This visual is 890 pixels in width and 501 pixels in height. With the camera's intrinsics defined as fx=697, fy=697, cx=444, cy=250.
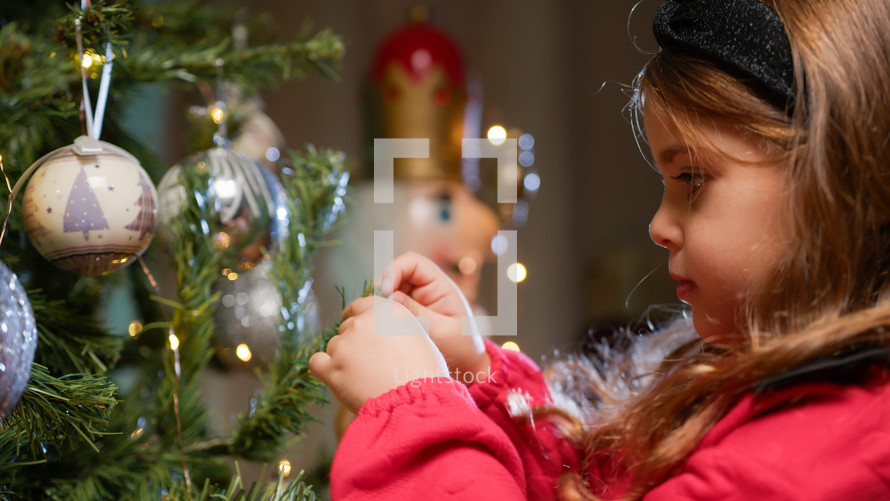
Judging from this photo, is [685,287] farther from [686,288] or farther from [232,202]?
[232,202]

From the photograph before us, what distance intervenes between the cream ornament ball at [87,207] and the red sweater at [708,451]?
0.62ft

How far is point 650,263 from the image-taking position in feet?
4.82

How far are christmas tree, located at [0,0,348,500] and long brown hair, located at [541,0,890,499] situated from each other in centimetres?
27

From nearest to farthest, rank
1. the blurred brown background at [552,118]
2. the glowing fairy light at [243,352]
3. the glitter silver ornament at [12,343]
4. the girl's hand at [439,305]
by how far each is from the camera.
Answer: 1. the glitter silver ornament at [12,343]
2. the girl's hand at [439,305]
3. the glowing fairy light at [243,352]
4. the blurred brown background at [552,118]

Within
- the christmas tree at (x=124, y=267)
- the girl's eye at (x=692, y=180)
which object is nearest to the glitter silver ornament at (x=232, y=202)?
the christmas tree at (x=124, y=267)

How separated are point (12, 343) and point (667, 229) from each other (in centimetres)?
39

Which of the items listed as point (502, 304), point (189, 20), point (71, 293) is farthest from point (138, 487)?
point (502, 304)

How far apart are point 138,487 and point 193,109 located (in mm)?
367

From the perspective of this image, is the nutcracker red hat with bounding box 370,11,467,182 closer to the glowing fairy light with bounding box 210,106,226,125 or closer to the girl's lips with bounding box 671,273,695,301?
the glowing fairy light with bounding box 210,106,226,125

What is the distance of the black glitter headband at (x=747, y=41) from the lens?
0.43 m

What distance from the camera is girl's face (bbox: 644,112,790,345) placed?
1.43 ft

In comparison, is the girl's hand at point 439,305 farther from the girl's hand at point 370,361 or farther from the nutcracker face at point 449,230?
the nutcracker face at point 449,230

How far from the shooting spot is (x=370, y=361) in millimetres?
439

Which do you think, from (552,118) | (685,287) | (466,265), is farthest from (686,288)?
(552,118)
